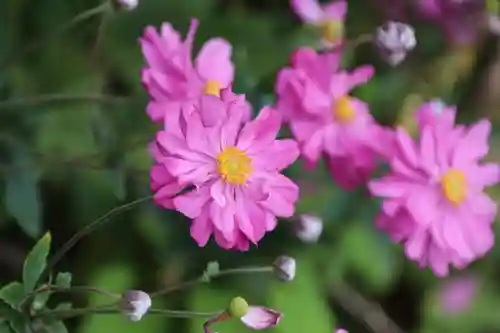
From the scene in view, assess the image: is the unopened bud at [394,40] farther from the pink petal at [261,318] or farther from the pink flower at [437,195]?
the pink petal at [261,318]

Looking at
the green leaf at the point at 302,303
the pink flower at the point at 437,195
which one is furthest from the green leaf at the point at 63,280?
the green leaf at the point at 302,303

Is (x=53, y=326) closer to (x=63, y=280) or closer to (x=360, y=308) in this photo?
(x=63, y=280)

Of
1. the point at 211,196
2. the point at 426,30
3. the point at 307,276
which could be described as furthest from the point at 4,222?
the point at 426,30

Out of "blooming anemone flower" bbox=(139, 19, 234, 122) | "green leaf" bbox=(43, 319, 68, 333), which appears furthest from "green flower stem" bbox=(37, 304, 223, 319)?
"blooming anemone flower" bbox=(139, 19, 234, 122)

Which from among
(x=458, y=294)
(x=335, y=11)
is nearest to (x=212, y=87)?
(x=335, y=11)

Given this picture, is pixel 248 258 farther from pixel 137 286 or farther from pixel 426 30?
pixel 426 30

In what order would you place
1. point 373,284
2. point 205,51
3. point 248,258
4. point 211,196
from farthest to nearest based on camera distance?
point 373,284 < point 248,258 < point 205,51 < point 211,196
